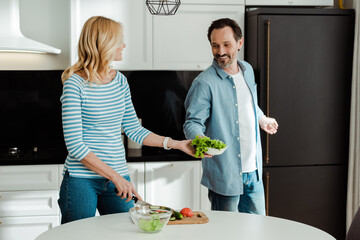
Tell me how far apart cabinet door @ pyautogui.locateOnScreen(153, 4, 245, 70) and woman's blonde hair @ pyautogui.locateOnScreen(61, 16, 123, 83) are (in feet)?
5.24

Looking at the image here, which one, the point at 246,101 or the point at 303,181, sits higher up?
the point at 246,101

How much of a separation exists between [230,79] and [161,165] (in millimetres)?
1030

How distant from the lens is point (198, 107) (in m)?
2.84

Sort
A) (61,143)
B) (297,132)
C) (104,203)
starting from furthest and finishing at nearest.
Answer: (61,143)
(297,132)
(104,203)

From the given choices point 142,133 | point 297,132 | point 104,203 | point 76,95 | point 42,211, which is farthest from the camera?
point 297,132

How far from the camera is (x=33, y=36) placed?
4.01 m

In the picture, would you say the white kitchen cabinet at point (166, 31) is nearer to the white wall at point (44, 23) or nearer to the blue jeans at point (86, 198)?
the white wall at point (44, 23)

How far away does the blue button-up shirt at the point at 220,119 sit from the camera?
2854mm

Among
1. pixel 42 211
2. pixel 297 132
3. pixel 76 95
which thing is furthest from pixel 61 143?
pixel 76 95

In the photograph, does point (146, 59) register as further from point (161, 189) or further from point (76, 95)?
point (76, 95)

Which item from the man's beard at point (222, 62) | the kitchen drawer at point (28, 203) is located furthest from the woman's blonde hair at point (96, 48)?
the kitchen drawer at point (28, 203)

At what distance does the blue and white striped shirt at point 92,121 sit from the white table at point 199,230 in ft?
0.90

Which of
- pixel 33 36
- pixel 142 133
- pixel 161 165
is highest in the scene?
pixel 33 36

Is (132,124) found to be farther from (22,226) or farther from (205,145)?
(22,226)
